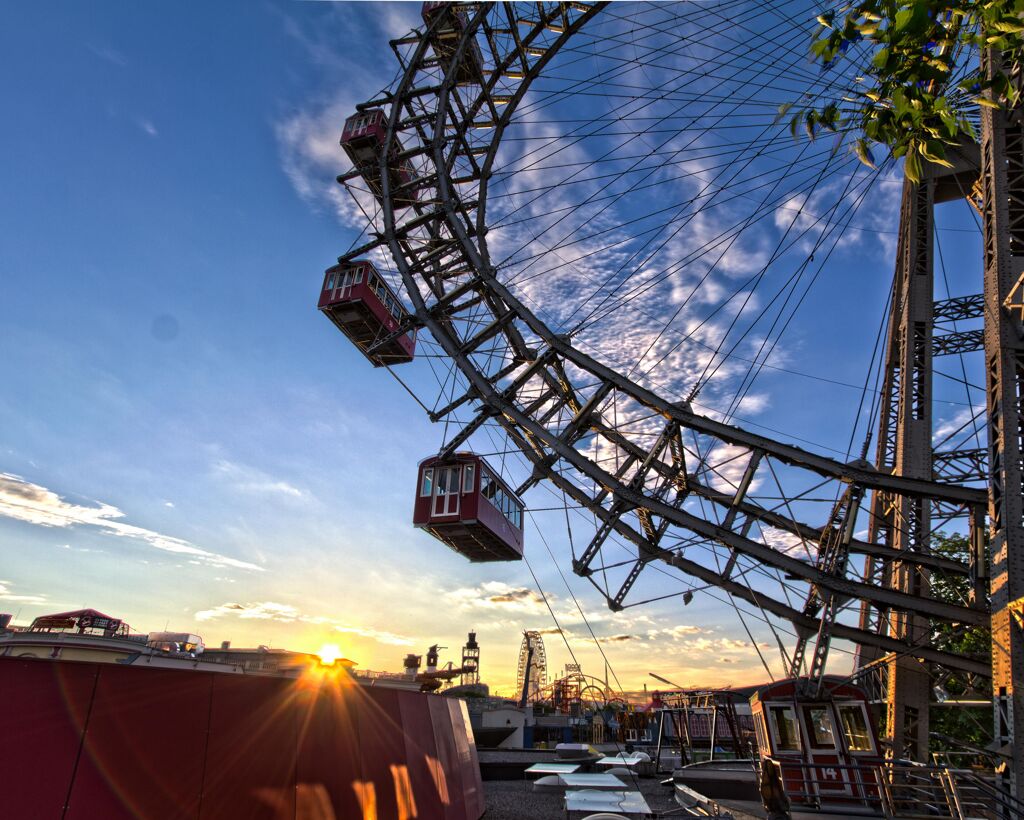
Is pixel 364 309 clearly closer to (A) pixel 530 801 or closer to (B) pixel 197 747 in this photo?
(B) pixel 197 747

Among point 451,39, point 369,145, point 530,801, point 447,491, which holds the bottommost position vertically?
point 530,801

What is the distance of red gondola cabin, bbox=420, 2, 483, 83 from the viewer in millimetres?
18469

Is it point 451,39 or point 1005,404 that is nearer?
point 1005,404

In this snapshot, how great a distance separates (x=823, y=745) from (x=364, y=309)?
1782 centimetres

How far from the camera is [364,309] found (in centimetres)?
1928

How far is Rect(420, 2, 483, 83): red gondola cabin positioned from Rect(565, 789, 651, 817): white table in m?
20.4

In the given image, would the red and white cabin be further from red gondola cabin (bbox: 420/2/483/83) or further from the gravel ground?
red gondola cabin (bbox: 420/2/483/83)

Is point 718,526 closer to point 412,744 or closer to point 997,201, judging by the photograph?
point 412,744

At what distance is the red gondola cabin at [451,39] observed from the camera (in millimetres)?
18469

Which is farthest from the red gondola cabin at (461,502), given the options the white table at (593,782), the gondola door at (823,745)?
the gondola door at (823,745)

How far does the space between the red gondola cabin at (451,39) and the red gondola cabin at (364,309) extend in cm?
719

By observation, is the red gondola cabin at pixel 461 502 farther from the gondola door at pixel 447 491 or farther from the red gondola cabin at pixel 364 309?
the red gondola cabin at pixel 364 309

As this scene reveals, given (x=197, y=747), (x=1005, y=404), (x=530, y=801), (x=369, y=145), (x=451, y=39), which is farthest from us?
(x=369, y=145)

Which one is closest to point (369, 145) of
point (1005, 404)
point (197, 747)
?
point (197, 747)
